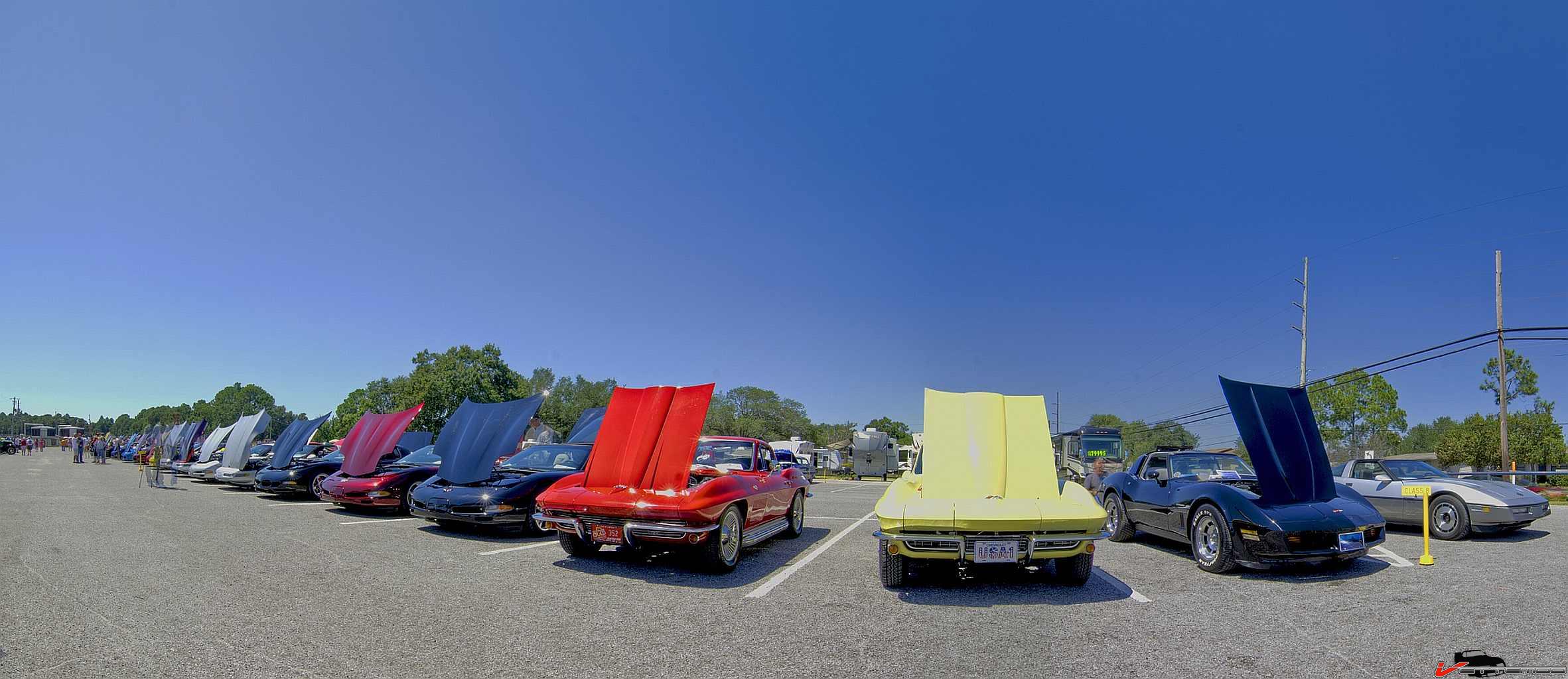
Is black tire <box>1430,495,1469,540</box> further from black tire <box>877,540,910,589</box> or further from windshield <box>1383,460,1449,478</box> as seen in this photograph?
black tire <box>877,540,910,589</box>

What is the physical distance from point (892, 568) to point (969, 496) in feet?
3.09

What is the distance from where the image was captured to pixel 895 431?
116 meters

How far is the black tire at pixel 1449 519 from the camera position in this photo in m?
9.85

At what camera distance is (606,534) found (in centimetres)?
702

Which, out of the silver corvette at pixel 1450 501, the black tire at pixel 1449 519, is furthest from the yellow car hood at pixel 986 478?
the black tire at pixel 1449 519

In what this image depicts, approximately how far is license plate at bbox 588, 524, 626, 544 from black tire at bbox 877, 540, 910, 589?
2.38 metres

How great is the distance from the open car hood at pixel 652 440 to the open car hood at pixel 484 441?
244 centimetres

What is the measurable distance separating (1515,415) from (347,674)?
56.2 m

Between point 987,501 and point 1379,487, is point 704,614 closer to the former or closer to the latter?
point 987,501

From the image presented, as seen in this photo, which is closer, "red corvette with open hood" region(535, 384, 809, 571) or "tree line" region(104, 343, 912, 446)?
"red corvette with open hood" region(535, 384, 809, 571)

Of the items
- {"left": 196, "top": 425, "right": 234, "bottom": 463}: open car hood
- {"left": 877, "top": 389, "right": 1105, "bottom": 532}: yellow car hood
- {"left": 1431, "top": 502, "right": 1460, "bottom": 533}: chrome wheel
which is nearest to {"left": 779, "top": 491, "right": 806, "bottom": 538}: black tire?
{"left": 877, "top": 389, "right": 1105, "bottom": 532}: yellow car hood

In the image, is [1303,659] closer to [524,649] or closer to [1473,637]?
[1473,637]

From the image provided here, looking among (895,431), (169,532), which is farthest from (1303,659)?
(895,431)

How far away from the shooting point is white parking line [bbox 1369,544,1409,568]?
782cm
